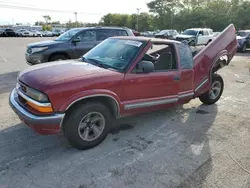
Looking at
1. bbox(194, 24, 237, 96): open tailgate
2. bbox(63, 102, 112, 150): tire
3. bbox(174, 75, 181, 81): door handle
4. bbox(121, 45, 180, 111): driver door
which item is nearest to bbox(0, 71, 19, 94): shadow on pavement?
bbox(63, 102, 112, 150): tire

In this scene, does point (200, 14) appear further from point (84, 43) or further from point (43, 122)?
point (43, 122)

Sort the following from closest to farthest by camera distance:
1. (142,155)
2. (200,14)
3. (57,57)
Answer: (142,155) < (57,57) < (200,14)

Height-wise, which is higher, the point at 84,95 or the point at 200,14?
the point at 200,14

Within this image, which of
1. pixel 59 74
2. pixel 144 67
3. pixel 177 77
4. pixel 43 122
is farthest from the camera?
pixel 177 77

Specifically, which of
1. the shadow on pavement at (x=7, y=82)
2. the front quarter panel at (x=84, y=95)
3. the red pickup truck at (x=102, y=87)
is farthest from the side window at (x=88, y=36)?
the front quarter panel at (x=84, y=95)

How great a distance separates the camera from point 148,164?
130 inches

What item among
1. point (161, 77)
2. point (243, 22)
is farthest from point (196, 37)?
point (243, 22)

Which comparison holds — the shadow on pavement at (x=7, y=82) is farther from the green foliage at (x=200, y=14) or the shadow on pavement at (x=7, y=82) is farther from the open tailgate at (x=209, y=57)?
the green foliage at (x=200, y=14)

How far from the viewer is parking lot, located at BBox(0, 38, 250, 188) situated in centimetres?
293

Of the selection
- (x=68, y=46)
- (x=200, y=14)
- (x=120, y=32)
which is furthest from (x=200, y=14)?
(x=68, y=46)

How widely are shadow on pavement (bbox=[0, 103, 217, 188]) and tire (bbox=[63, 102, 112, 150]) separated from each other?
0.13 m

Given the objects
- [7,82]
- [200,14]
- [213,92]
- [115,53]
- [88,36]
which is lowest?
[213,92]

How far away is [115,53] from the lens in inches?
165

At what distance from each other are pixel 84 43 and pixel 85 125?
598cm
